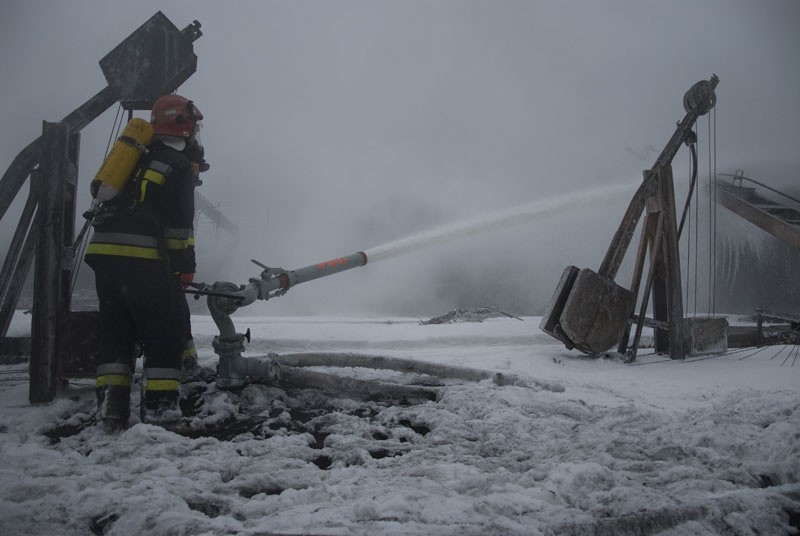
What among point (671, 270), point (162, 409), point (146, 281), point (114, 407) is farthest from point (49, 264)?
point (671, 270)

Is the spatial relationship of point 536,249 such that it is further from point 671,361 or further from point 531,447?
point 531,447

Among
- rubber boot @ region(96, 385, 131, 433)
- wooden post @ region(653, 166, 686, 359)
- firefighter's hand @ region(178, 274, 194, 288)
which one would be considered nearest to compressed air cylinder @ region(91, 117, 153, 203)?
firefighter's hand @ region(178, 274, 194, 288)

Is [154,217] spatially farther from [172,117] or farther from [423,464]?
[423,464]

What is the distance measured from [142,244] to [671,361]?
562 centimetres

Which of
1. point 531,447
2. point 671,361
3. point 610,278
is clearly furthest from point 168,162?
point 671,361

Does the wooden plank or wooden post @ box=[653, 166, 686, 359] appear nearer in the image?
wooden post @ box=[653, 166, 686, 359]

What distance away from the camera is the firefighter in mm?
2938

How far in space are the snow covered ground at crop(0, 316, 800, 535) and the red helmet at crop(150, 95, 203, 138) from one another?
2013mm

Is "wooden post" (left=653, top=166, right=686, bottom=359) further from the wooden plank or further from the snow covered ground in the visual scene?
the wooden plank

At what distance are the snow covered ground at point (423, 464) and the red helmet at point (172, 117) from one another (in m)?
2.01

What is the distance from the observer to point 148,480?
1.87m

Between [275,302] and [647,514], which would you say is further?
[275,302]

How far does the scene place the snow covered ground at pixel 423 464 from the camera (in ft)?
5.03

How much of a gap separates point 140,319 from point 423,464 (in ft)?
6.88
